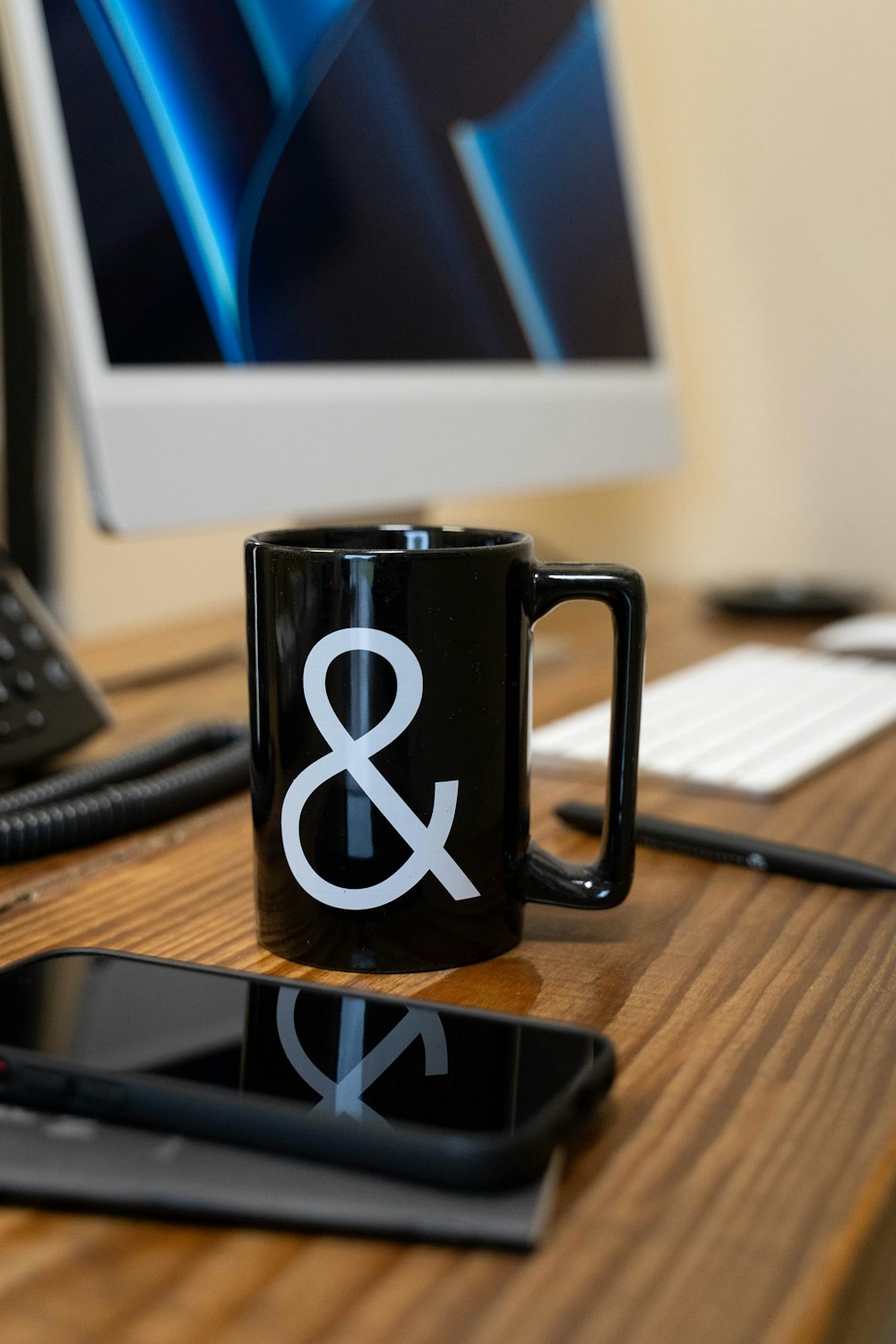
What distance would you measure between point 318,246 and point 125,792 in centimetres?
37

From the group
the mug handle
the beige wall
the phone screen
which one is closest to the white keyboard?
the mug handle

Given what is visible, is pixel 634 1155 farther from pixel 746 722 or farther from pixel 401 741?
pixel 746 722

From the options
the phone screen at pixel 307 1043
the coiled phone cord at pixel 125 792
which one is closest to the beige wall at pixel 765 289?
the coiled phone cord at pixel 125 792

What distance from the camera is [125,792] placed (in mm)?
534

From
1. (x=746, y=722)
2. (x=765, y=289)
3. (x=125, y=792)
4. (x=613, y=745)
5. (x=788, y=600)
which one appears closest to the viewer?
(x=613, y=745)

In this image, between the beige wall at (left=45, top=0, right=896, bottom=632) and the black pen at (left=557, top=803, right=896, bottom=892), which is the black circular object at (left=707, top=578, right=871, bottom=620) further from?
the black pen at (left=557, top=803, right=896, bottom=892)

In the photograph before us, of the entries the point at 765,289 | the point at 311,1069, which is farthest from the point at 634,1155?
the point at 765,289

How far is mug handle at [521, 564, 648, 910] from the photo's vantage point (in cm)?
39

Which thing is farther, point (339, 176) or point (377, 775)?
point (339, 176)

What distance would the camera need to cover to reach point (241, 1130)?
0.90ft

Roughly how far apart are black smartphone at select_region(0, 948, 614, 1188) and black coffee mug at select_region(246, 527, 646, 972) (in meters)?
0.04

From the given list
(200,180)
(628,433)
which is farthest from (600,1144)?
(628,433)

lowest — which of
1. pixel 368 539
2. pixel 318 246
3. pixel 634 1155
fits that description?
pixel 634 1155

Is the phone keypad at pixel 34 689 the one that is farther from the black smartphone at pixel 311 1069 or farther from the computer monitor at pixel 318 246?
the black smartphone at pixel 311 1069
